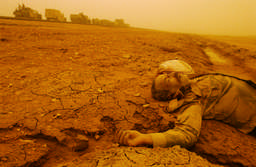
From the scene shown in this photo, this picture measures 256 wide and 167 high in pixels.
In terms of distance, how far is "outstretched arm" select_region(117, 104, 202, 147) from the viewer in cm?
87

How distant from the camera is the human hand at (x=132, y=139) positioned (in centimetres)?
86

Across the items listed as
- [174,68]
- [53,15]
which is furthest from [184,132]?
[53,15]

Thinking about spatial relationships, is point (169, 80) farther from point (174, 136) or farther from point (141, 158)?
point (141, 158)

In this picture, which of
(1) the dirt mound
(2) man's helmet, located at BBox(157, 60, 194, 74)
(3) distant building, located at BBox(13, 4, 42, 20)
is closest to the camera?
(1) the dirt mound

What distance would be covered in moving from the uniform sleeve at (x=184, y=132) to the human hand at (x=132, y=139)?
0.05 metres

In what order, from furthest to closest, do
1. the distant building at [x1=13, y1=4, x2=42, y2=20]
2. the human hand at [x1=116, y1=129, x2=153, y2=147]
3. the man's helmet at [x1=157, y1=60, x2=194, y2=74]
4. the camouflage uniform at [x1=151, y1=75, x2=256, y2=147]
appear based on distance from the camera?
the distant building at [x1=13, y1=4, x2=42, y2=20]
the man's helmet at [x1=157, y1=60, x2=194, y2=74]
the camouflage uniform at [x1=151, y1=75, x2=256, y2=147]
the human hand at [x1=116, y1=129, x2=153, y2=147]

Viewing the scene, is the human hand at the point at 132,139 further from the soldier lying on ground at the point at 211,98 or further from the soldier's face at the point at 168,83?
the soldier's face at the point at 168,83

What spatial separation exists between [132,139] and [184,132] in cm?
38

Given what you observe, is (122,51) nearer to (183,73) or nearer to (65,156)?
(183,73)

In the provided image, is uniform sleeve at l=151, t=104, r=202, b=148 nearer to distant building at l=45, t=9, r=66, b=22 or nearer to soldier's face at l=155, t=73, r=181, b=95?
soldier's face at l=155, t=73, r=181, b=95

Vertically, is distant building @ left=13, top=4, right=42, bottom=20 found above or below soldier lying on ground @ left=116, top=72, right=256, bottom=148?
above

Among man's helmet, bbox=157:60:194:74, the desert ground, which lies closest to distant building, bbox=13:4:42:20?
the desert ground

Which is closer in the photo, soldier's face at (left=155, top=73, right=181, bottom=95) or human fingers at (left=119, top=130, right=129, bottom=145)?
human fingers at (left=119, top=130, right=129, bottom=145)

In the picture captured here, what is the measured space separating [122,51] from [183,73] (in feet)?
5.21
